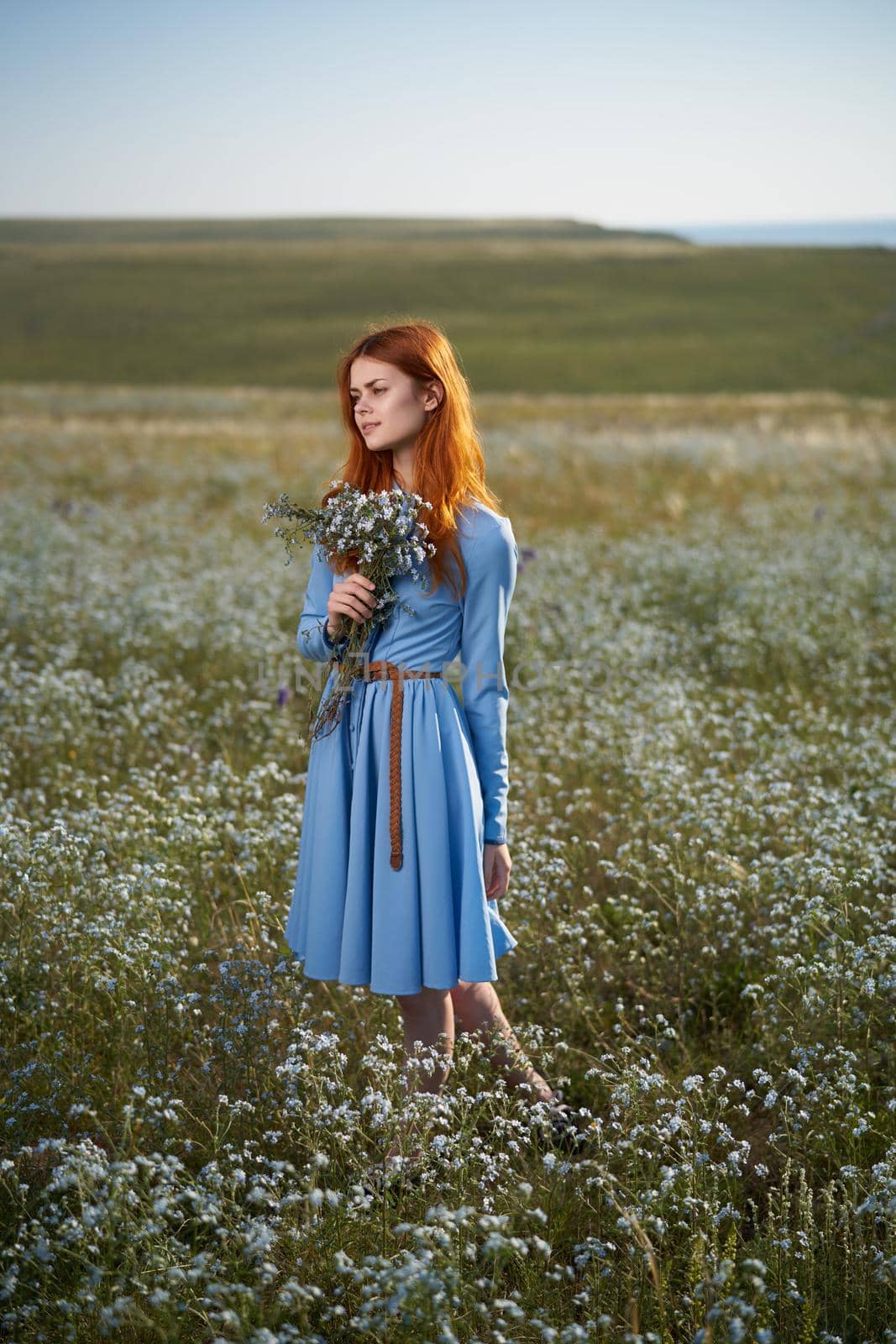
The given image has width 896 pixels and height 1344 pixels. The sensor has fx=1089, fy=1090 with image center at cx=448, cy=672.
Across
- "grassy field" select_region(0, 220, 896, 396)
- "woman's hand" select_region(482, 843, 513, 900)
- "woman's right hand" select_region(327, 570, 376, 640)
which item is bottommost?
"woman's hand" select_region(482, 843, 513, 900)

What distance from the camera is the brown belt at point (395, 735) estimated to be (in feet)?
10.4

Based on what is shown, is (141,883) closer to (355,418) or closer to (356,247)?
(355,418)

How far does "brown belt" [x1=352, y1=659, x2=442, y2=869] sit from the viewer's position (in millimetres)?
3166

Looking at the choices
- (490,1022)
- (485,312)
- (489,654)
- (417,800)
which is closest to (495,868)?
(417,800)

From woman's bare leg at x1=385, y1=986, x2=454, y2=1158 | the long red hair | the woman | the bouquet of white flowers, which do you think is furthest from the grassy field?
woman's bare leg at x1=385, y1=986, x2=454, y2=1158

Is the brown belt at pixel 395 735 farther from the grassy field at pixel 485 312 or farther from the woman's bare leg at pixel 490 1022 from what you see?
the grassy field at pixel 485 312

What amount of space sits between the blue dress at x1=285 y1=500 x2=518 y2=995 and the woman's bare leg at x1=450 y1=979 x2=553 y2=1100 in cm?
23

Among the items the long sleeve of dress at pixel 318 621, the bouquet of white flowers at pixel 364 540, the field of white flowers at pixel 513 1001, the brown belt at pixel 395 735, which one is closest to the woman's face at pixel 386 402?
the bouquet of white flowers at pixel 364 540

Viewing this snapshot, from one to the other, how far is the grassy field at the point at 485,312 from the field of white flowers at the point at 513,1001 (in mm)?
40279

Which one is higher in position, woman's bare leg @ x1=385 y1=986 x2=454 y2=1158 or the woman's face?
the woman's face

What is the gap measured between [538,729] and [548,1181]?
12.6ft

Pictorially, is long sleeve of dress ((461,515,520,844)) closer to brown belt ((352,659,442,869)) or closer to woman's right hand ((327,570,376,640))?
brown belt ((352,659,442,869))

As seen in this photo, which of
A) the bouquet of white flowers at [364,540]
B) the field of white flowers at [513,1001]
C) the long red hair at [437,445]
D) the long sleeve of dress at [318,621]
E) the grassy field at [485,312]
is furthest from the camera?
the grassy field at [485,312]

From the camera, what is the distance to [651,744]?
593 centimetres
